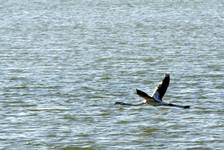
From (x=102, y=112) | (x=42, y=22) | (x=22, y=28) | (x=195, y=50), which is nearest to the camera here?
(x=102, y=112)

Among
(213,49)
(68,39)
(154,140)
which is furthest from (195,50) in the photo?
(154,140)

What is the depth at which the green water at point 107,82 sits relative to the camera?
3183cm

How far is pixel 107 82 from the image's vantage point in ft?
143

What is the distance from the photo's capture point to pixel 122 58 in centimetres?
5300

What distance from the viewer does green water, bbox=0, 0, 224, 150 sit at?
31.8 m

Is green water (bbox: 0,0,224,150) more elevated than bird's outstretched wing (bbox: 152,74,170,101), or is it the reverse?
bird's outstretched wing (bbox: 152,74,170,101)

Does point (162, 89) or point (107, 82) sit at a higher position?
point (162, 89)

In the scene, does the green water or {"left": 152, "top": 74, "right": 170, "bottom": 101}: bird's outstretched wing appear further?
{"left": 152, "top": 74, "right": 170, "bottom": 101}: bird's outstretched wing

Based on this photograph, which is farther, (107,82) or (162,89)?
(107,82)

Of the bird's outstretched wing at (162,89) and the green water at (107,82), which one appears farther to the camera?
the bird's outstretched wing at (162,89)

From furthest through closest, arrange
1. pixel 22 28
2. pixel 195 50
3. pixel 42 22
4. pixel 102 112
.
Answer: pixel 42 22, pixel 22 28, pixel 195 50, pixel 102 112

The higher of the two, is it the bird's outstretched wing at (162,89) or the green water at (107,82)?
the bird's outstretched wing at (162,89)

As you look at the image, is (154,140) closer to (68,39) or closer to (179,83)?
(179,83)

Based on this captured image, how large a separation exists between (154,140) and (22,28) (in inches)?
1765
